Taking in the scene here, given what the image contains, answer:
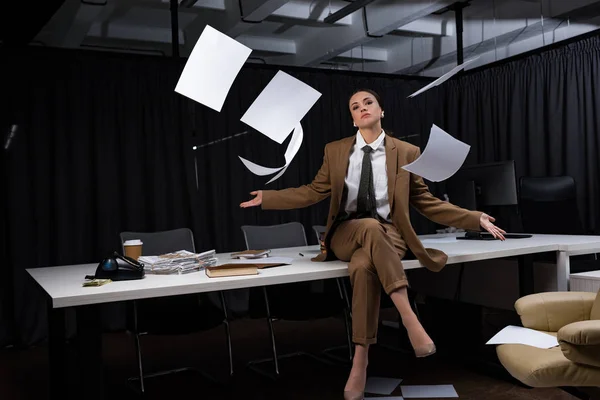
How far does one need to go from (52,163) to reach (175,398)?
260 cm

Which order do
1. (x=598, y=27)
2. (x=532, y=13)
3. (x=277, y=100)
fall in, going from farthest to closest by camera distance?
(x=532, y=13) → (x=598, y=27) → (x=277, y=100)

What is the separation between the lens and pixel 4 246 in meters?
4.75

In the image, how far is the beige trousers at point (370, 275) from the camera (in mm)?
2490

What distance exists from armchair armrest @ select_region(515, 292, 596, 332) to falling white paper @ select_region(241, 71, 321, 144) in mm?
1374

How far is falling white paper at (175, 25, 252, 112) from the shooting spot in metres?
2.57

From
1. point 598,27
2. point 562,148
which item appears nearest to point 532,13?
point 598,27

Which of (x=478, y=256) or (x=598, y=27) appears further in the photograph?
(x=598, y=27)

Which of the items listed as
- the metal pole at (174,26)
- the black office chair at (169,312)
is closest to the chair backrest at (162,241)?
the black office chair at (169,312)

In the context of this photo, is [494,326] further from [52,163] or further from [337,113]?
[52,163]

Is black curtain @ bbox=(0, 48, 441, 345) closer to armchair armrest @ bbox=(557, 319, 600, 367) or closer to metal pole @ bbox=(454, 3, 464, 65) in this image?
metal pole @ bbox=(454, 3, 464, 65)

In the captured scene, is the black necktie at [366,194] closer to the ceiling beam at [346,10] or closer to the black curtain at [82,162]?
the ceiling beam at [346,10]

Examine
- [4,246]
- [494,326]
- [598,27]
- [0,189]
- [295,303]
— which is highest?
[598,27]

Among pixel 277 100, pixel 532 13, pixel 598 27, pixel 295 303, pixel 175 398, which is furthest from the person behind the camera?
pixel 532 13

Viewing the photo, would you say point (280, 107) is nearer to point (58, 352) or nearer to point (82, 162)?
point (58, 352)
